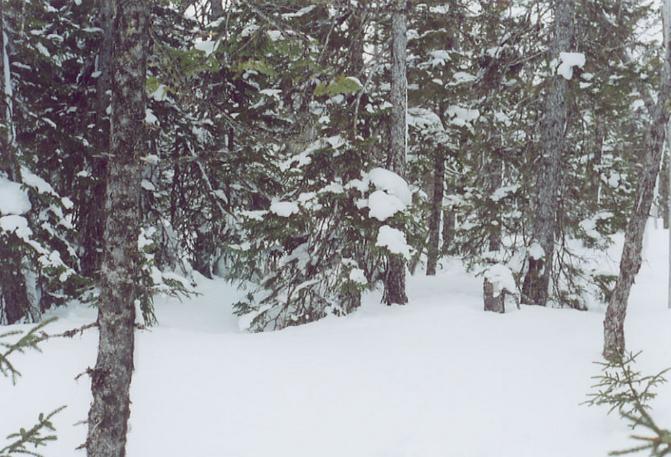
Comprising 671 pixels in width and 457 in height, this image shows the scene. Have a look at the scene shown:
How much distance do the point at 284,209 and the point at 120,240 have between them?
15.2 feet

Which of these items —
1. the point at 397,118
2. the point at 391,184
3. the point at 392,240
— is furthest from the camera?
the point at 397,118

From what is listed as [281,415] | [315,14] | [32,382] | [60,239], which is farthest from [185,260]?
[281,415]

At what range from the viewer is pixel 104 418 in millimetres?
3652

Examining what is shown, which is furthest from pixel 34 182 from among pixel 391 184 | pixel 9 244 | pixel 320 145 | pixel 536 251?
pixel 536 251

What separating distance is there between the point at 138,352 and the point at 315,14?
7.02 meters

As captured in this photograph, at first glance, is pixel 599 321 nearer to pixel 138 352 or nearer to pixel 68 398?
pixel 138 352

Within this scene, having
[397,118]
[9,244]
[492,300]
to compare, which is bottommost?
[492,300]

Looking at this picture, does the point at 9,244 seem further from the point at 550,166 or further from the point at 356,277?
the point at 550,166

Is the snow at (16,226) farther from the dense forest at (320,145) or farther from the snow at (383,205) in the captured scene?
the snow at (383,205)

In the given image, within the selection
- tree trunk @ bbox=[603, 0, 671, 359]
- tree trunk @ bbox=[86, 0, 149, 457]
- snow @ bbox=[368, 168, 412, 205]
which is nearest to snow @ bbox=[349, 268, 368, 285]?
snow @ bbox=[368, 168, 412, 205]

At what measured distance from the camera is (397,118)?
8.84 meters

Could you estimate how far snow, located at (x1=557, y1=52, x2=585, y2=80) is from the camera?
8.62 metres

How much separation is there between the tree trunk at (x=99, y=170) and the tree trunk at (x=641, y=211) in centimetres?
838

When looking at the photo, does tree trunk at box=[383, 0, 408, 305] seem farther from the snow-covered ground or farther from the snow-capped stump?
the snow-capped stump
